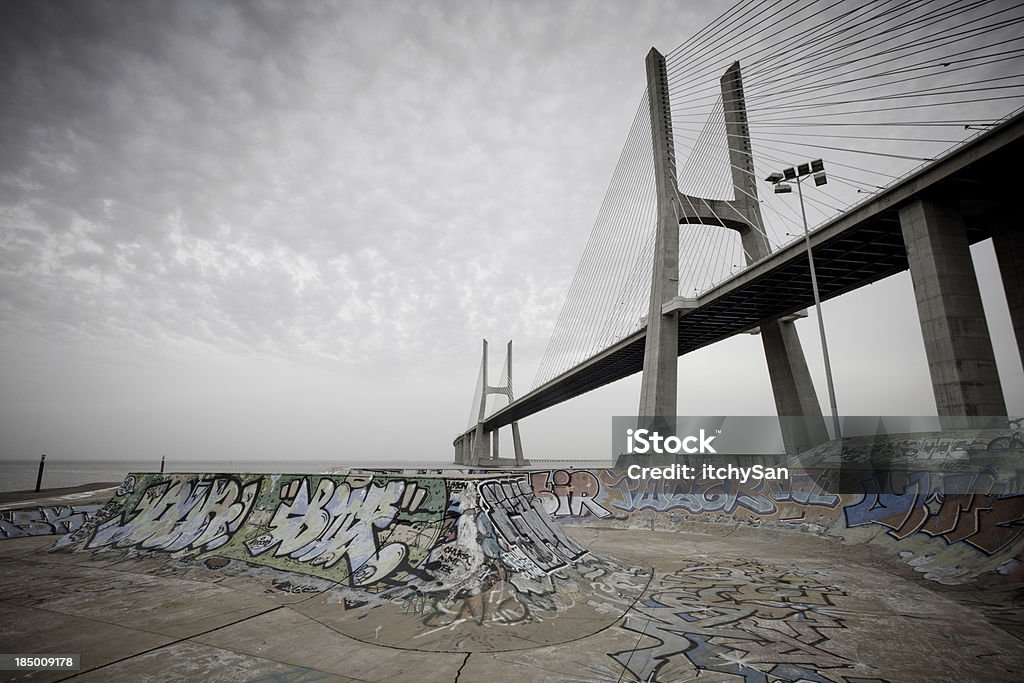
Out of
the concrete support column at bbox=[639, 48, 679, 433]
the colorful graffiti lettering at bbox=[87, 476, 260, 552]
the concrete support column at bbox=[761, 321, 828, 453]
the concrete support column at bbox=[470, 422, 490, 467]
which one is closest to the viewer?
the colorful graffiti lettering at bbox=[87, 476, 260, 552]

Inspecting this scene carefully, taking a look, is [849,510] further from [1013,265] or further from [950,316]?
[1013,265]

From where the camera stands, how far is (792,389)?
109 feet

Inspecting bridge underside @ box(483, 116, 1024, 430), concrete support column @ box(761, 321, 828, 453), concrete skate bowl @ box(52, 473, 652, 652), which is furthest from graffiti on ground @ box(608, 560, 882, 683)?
concrete support column @ box(761, 321, 828, 453)

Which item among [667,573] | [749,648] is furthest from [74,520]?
[749,648]

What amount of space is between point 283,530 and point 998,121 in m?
25.0

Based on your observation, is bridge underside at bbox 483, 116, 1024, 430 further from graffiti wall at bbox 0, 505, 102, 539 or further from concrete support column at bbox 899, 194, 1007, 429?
graffiti wall at bbox 0, 505, 102, 539

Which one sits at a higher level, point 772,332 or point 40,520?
point 772,332

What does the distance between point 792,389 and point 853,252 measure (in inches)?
469

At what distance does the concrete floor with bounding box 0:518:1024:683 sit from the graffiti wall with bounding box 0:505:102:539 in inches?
225

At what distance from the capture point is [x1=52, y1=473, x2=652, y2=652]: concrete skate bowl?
6.88 meters

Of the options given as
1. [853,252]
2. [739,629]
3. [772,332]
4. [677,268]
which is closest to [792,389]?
[772,332]

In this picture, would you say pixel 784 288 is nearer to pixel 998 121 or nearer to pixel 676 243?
pixel 676 243

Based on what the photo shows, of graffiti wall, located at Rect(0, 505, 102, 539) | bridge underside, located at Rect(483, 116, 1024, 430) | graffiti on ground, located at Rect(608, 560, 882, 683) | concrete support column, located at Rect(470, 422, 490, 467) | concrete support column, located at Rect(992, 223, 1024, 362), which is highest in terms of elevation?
bridge underside, located at Rect(483, 116, 1024, 430)

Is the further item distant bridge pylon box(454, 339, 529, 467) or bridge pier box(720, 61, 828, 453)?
distant bridge pylon box(454, 339, 529, 467)
